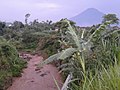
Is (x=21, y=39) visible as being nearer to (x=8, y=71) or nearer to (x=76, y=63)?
(x=8, y=71)

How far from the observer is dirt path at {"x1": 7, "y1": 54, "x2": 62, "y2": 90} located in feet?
32.0

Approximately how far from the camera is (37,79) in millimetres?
10953

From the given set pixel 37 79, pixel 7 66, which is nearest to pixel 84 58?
pixel 37 79

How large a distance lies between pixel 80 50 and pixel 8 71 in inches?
170

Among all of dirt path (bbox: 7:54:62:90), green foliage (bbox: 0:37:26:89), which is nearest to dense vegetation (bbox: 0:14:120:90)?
green foliage (bbox: 0:37:26:89)

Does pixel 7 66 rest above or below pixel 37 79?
above

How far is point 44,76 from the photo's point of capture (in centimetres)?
1145

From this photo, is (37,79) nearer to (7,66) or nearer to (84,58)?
(7,66)

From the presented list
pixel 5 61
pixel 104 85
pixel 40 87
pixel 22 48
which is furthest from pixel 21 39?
pixel 104 85

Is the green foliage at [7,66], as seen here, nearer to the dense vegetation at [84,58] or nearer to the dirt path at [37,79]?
the dense vegetation at [84,58]

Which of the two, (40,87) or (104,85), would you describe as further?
(40,87)

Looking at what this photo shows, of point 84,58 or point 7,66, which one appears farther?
point 7,66

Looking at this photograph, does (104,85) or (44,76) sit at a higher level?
(104,85)

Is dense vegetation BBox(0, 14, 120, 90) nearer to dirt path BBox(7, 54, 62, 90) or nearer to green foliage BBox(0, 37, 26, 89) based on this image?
green foliage BBox(0, 37, 26, 89)
